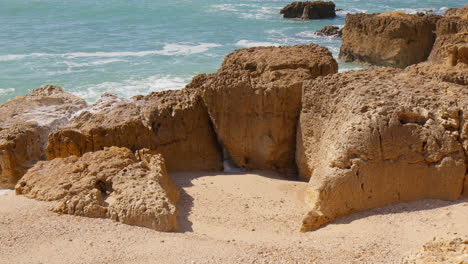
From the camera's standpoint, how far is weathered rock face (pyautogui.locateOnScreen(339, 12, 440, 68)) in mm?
17344

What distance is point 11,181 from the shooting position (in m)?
7.46

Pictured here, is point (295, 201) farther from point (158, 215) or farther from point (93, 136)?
point (93, 136)

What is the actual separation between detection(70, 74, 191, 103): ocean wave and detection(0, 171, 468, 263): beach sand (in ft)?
29.5

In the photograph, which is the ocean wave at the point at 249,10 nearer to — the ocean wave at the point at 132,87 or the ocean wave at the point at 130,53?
the ocean wave at the point at 130,53

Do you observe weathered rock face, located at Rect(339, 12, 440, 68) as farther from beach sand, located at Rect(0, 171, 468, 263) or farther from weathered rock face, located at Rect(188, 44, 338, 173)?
beach sand, located at Rect(0, 171, 468, 263)

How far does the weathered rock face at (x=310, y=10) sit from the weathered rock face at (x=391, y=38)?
10683 millimetres

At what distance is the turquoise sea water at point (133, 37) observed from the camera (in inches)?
667

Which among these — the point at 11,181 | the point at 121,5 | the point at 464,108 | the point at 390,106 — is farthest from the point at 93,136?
the point at 121,5

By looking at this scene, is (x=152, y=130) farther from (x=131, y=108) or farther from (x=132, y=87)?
(x=132, y=87)

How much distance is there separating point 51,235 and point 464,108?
4405mm

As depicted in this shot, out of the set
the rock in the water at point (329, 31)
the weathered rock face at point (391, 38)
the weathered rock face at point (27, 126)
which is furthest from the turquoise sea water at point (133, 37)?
the weathered rock face at point (27, 126)

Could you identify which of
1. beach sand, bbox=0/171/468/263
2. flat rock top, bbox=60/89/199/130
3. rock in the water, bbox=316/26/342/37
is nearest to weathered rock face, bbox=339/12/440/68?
rock in the water, bbox=316/26/342/37

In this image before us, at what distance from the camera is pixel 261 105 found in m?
7.36

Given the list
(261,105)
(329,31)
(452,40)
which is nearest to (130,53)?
(329,31)
